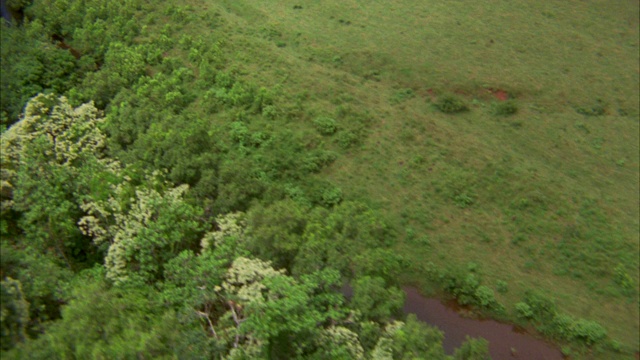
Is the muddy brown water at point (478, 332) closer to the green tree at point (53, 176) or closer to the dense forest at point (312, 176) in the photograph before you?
the dense forest at point (312, 176)

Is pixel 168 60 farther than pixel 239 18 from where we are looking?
No

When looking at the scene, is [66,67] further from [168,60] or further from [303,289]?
[303,289]

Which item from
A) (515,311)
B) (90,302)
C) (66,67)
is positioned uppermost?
(66,67)

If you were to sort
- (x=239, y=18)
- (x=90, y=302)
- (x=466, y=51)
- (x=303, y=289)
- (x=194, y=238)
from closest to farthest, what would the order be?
(x=90, y=302) < (x=303, y=289) < (x=194, y=238) < (x=466, y=51) < (x=239, y=18)

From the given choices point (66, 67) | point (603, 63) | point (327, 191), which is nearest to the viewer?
point (327, 191)

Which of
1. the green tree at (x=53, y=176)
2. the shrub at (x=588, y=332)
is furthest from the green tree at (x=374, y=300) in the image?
the green tree at (x=53, y=176)

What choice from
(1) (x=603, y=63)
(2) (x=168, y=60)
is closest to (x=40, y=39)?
(2) (x=168, y=60)
